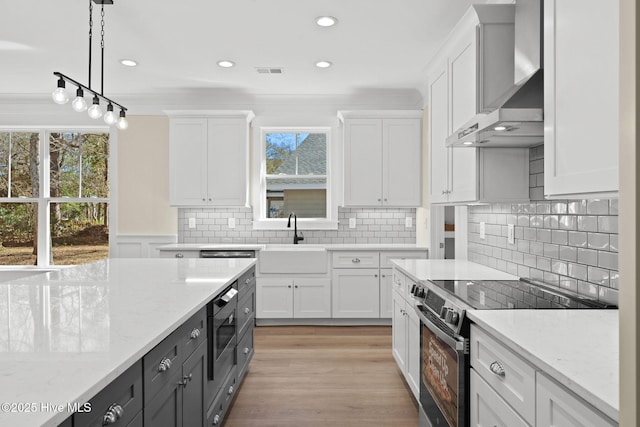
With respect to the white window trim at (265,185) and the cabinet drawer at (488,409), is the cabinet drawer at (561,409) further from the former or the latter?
the white window trim at (265,185)

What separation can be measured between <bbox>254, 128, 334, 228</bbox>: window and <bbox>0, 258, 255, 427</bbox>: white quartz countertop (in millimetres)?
2570

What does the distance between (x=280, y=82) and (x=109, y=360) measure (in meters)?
3.93

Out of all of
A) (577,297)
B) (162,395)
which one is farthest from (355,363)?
(162,395)

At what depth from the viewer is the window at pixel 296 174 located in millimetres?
5293

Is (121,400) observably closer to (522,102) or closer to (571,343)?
(571,343)

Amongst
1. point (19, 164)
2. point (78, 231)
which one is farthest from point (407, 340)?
point (19, 164)

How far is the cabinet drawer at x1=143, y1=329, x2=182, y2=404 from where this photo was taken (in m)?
1.36

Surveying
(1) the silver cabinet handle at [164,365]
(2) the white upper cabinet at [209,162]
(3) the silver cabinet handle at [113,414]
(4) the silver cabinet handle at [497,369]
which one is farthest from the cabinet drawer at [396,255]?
(3) the silver cabinet handle at [113,414]

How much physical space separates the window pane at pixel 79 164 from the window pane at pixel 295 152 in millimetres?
2025

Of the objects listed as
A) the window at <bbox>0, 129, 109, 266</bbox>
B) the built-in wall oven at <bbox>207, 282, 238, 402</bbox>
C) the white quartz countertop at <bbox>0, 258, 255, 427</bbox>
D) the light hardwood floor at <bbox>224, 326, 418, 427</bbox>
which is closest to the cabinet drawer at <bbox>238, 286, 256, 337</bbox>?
the built-in wall oven at <bbox>207, 282, 238, 402</bbox>

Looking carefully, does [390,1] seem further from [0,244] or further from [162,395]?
[0,244]

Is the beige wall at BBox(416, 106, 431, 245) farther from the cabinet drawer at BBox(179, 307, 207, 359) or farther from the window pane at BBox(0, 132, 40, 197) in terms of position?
the window pane at BBox(0, 132, 40, 197)

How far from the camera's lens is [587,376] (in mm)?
1051

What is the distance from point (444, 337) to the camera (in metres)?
1.87
